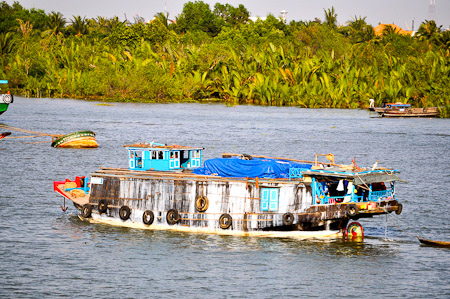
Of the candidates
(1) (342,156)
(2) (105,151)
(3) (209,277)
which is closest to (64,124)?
(2) (105,151)

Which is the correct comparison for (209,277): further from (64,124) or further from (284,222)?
(64,124)

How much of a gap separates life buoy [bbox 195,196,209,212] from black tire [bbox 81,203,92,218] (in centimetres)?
669

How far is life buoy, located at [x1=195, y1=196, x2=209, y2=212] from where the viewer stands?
→ 3425cm

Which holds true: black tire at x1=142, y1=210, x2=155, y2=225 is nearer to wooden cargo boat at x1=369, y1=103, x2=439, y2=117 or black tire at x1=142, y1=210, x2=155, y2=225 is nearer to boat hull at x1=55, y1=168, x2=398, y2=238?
boat hull at x1=55, y1=168, x2=398, y2=238

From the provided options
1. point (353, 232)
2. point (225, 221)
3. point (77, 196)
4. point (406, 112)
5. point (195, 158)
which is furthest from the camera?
point (406, 112)

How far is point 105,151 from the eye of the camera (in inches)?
2675

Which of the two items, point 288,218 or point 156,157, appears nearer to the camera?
point 288,218

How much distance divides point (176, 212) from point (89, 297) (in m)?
8.37

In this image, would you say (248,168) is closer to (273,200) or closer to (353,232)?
(273,200)

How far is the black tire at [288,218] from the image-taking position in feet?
109

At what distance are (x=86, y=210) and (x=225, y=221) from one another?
27.1 feet

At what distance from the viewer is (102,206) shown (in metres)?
36.8

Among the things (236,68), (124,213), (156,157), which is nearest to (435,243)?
(156,157)

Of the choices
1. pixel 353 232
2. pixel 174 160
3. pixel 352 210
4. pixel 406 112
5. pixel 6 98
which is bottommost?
pixel 353 232
